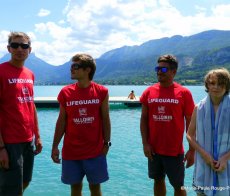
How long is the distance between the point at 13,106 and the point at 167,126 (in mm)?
2111

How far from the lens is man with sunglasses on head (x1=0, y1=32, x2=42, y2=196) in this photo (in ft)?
12.9

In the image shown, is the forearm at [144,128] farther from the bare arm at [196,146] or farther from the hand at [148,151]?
the bare arm at [196,146]

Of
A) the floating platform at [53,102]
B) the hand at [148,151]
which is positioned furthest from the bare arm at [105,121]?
the floating platform at [53,102]

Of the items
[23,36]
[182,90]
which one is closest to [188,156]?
[182,90]

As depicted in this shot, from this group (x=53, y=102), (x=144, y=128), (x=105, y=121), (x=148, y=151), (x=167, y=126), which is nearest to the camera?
(x=105, y=121)

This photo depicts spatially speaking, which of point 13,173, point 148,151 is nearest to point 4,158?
point 13,173

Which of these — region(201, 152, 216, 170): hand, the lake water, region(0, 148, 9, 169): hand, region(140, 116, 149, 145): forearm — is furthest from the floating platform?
region(201, 152, 216, 170): hand

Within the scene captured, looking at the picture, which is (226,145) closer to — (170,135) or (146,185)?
(170,135)

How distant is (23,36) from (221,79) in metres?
2.59

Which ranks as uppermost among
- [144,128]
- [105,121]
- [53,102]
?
[105,121]

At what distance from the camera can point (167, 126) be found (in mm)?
4480

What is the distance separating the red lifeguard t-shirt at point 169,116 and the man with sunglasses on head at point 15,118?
175 cm

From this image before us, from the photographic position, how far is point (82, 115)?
4.20 m

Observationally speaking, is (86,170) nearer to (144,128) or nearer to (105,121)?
Answer: (105,121)
